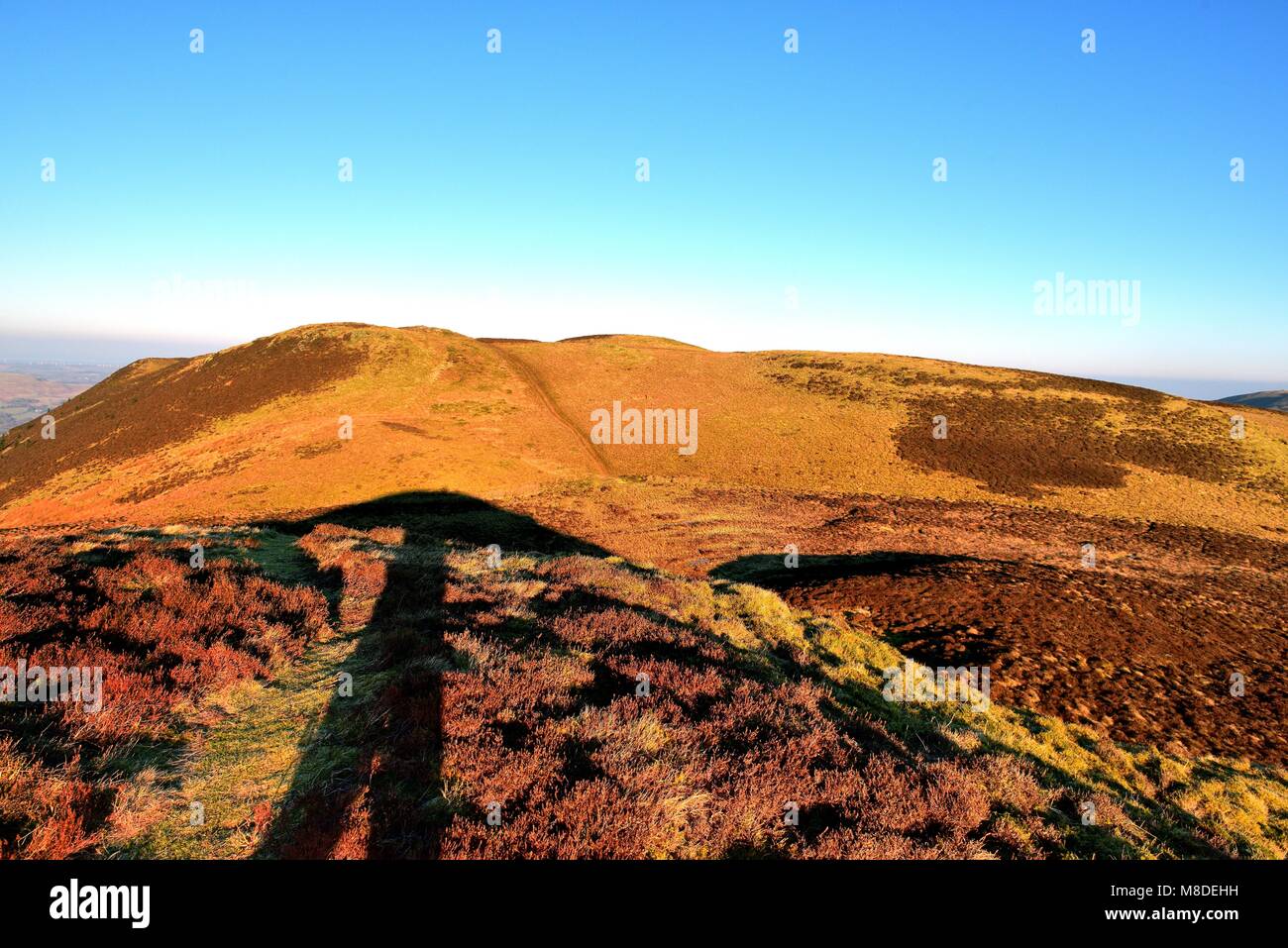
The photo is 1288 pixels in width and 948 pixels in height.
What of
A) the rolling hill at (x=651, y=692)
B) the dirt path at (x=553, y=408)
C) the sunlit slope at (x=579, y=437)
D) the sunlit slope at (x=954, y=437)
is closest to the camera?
the rolling hill at (x=651, y=692)

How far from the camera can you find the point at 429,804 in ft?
16.2

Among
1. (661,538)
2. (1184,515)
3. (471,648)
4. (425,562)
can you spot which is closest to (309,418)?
(661,538)

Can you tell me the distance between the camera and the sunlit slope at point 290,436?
41.0 m

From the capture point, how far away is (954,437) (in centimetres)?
5069

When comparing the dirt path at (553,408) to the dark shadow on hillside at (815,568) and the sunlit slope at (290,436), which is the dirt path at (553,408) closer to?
the sunlit slope at (290,436)

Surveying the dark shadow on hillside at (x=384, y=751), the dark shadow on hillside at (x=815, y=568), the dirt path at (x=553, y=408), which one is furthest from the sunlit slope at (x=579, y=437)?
the dark shadow on hillside at (x=384, y=751)

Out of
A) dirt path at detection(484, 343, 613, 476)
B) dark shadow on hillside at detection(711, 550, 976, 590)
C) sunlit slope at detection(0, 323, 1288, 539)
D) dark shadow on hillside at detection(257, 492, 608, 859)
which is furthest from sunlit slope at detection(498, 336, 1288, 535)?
dark shadow on hillside at detection(257, 492, 608, 859)

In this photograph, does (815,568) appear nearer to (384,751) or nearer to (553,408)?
(384,751)

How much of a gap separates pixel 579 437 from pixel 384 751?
4814 cm

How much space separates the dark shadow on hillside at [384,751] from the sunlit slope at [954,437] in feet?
114

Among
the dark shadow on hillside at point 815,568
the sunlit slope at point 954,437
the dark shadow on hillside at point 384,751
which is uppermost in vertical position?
the sunlit slope at point 954,437

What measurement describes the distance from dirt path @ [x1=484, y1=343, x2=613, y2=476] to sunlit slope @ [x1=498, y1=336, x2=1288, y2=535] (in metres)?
1.10
